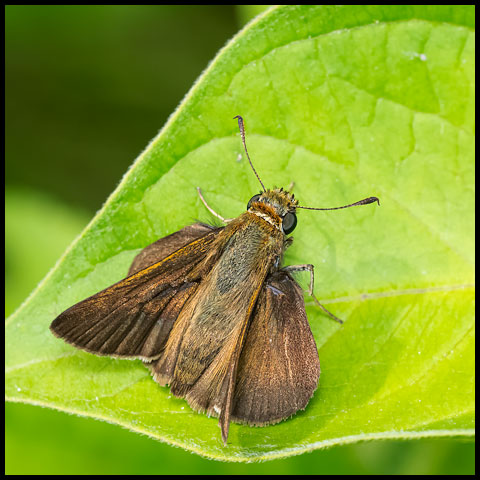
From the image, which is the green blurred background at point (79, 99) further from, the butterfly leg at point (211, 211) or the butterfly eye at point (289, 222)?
the butterfly eye at point (289, 222)

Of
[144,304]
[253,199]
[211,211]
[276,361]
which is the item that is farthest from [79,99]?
[276,361]

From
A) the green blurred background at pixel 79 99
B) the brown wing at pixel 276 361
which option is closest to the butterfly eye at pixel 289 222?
the brown wing at pixel 276 361

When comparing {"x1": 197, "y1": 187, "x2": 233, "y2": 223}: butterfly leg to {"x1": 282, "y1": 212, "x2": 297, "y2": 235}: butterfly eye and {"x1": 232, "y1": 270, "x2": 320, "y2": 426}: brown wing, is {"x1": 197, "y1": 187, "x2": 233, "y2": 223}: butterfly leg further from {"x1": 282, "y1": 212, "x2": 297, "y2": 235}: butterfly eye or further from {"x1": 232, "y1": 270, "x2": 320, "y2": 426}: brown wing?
{"x1": 232, "y1": 270, "x2": 320, "y2": 426}: brown wing

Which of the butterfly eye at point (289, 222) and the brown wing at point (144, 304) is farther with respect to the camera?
the butterfly eye at point (289, 222)

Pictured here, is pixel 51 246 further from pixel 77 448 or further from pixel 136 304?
pixel 136 304

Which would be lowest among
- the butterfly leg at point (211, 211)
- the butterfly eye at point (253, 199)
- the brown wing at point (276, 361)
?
the brown wing at point (276, 361)

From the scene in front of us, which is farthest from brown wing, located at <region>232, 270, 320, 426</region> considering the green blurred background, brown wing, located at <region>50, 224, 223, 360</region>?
the green blurred background
